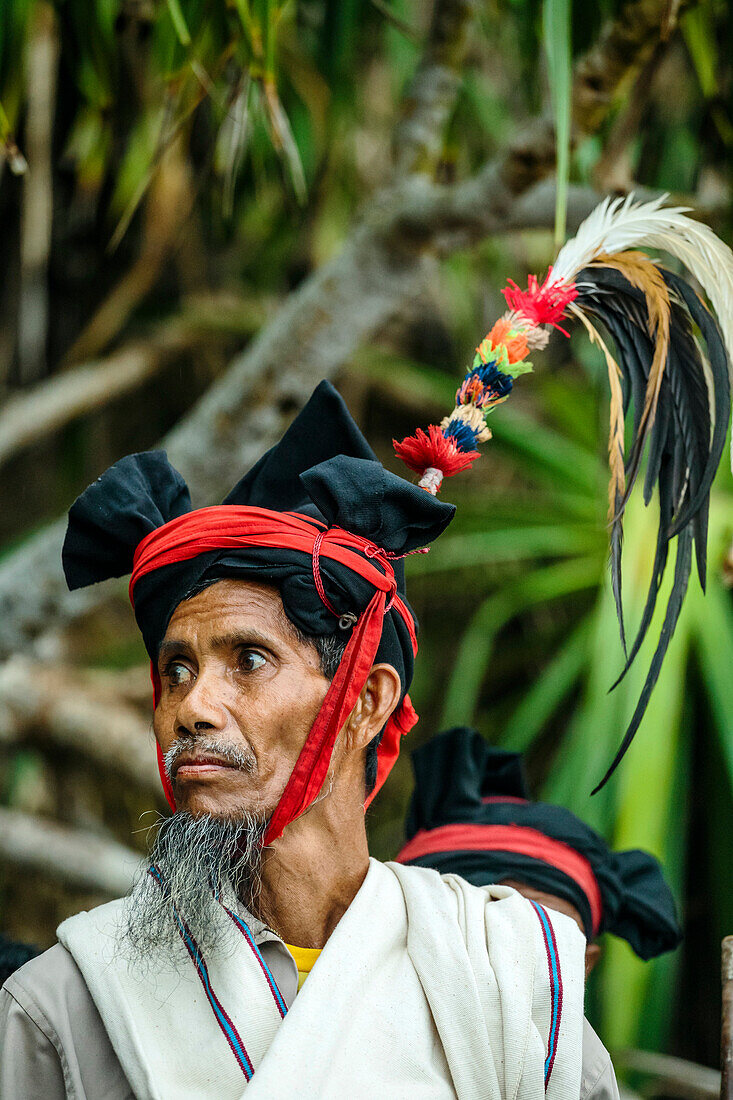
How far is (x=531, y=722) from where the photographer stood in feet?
8.31

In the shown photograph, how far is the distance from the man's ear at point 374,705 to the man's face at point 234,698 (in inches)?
3.1

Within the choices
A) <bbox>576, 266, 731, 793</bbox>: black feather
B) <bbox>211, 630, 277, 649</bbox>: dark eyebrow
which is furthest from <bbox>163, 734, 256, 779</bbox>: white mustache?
<bbox>576, 266, 731, 793</bbox>: black feather

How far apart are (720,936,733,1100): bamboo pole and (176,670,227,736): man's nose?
25.9 inches

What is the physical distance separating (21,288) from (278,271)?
0.82 meters

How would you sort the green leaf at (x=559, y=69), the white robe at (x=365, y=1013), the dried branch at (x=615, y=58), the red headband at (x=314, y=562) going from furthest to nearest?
the dried branch at (x=615, y=58), the green leaf at (x=559, y=69), the red headband at (x=314, y=562), the white robe at (x=365, y=1013)

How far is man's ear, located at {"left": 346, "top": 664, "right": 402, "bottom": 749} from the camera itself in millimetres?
1224

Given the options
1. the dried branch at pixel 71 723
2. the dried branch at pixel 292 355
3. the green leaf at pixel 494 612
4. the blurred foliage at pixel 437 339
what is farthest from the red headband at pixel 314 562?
the green leaf at pixel 494 612

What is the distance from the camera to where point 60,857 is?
2.36m

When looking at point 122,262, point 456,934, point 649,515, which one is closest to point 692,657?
point 649,515

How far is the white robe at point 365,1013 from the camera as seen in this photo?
3.34ft

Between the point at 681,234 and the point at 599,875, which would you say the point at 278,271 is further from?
the point at 599,875

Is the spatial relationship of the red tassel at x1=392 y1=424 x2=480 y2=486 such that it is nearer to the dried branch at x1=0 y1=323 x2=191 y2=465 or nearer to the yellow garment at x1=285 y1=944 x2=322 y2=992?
the yellow garment at x1=285 y1=944 x2=322 y2=992

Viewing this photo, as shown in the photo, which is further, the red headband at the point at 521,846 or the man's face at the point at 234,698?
the red headband at the point at 521,846

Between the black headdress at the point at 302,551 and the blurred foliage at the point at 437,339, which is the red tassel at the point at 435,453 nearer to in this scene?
the black headdress at the point at 302,551
